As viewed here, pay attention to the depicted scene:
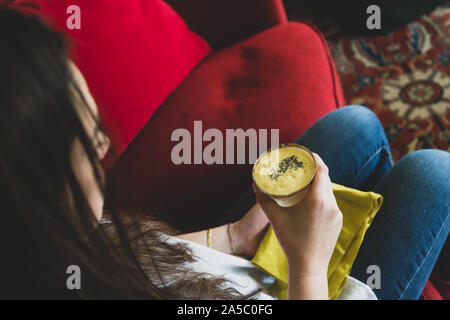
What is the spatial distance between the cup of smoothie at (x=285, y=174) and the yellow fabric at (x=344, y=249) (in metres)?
0.13

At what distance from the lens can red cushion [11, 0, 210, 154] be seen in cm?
90

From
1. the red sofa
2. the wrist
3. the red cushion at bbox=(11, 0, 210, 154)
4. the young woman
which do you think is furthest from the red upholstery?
the wrist

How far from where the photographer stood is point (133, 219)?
0.74 m

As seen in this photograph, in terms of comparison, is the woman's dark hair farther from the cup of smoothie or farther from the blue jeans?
the blue jeans

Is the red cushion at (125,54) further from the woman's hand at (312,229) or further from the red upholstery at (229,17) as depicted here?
the woman's hand at (312,229)

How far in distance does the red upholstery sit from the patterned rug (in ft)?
1.99

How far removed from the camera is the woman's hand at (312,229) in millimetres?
643

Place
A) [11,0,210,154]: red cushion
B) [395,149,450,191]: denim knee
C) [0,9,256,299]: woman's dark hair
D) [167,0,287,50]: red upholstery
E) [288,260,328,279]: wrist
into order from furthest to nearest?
[167,0,287,50]: red upholstery < [11,0,210,154]: red cushion < [395,149,450,191]: denim knee < [288,260,328,279]: wrist < [0,9,256,299]: woman's dark hair

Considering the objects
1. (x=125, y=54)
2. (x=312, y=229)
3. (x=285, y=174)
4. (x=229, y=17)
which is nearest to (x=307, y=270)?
(x=312, y=229)

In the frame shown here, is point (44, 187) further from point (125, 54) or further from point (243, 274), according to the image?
point (125, 54)

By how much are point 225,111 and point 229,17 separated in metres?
0.37

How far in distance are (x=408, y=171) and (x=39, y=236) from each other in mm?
717
